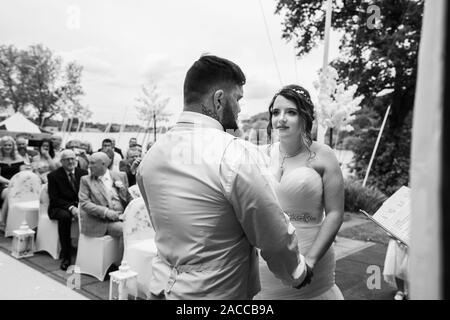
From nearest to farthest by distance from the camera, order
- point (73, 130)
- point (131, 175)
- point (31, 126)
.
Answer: point (131, 175) → point (31, 126) → point (73, 130)

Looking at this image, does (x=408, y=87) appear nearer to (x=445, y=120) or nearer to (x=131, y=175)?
(x=131, y=175)

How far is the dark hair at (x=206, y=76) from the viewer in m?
1.42

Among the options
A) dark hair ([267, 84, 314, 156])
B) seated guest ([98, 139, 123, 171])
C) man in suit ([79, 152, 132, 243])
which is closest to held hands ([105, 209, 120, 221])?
man in suit ([79, 152, 132, 243])

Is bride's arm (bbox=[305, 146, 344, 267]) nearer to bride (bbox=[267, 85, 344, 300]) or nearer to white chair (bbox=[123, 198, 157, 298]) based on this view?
bride (bbox=[267, 85, 344, 300])

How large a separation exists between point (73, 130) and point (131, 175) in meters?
17.7

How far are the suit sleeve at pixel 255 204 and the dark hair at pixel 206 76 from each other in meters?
0.28

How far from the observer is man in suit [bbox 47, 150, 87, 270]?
16.8 feet

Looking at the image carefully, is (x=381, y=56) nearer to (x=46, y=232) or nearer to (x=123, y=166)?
(x=123, y=166)

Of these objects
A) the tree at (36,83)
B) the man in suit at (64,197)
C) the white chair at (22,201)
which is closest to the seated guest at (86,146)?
the white chair at (22,201)

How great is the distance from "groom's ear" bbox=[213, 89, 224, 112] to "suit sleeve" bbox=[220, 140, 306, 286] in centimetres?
20

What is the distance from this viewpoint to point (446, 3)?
0.60 metres

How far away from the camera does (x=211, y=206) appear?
1.26 metres
